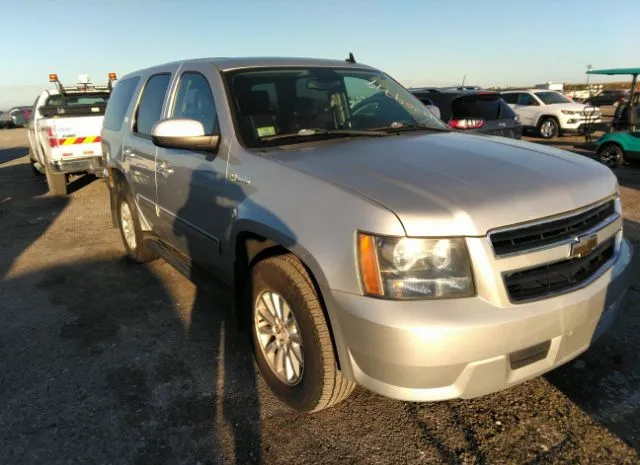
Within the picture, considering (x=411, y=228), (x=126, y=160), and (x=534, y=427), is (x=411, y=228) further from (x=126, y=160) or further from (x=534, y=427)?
(x=126, y=160)

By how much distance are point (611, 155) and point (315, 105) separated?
29.8 feet

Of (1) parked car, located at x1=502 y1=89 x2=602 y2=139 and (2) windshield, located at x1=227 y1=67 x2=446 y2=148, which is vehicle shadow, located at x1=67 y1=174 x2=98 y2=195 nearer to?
(2) windshield, located at x1=227 y1=67 x2=446 y2=148

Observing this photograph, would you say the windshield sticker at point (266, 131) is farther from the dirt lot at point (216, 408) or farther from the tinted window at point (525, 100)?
the tinted window at point (525, 100)

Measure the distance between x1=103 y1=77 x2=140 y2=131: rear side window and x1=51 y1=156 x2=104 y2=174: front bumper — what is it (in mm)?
3043

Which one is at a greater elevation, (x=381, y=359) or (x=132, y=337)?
(x=381, y=359)

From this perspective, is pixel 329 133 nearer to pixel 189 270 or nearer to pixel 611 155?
pixel 189 270

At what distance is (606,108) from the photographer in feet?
93.8

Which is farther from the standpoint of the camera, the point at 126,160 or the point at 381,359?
the point at 126,160

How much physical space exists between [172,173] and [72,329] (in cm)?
143

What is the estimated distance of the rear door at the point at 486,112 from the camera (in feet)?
28.8

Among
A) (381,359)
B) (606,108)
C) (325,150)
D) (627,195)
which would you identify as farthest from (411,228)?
(606,108)

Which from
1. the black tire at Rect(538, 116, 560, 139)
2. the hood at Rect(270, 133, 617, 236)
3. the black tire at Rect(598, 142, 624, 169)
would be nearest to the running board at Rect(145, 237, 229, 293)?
the hood at Rect(270, 133, 617, 236)

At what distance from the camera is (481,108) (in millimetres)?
8922

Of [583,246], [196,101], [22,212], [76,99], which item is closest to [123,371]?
[196,101]
